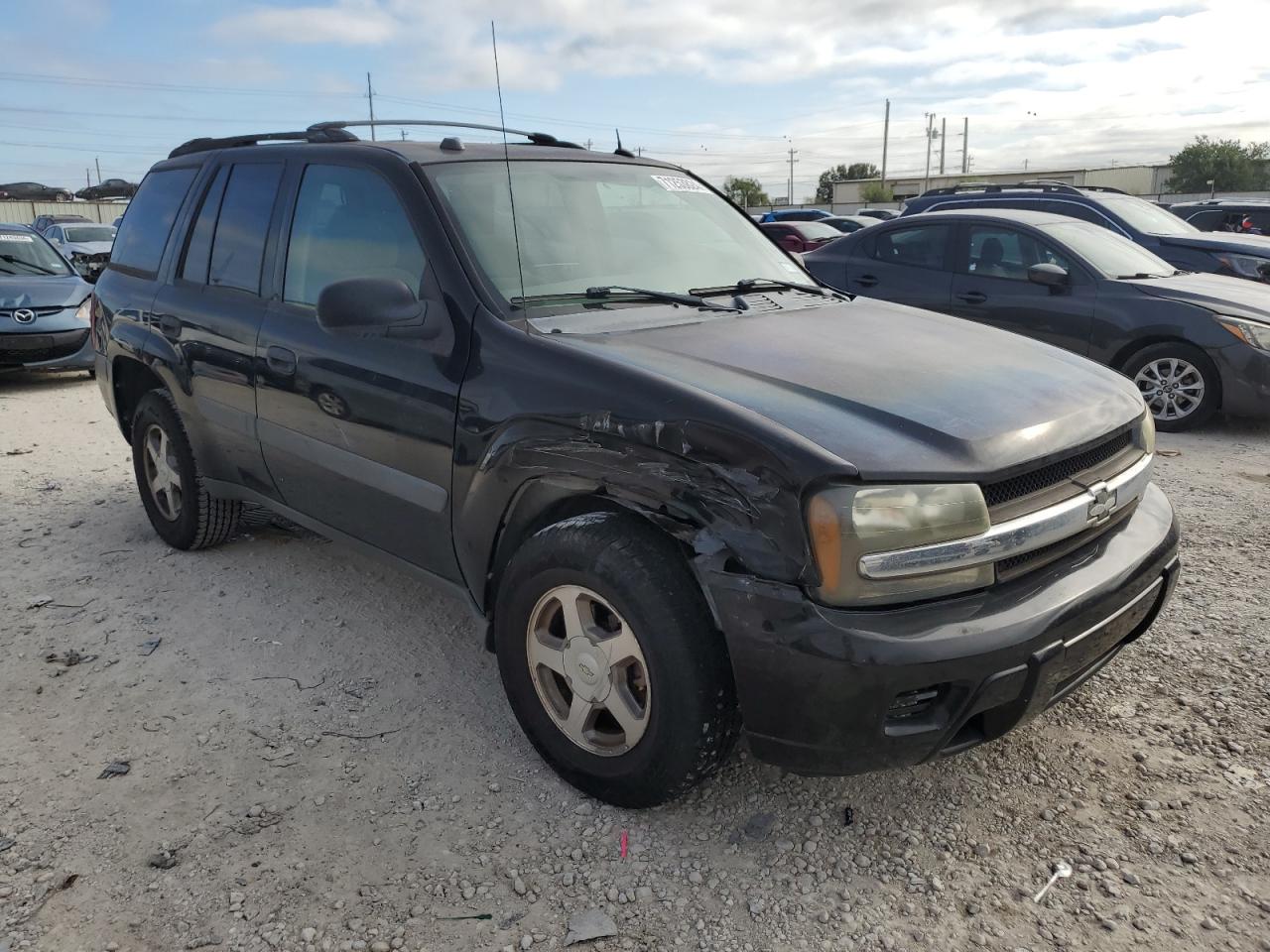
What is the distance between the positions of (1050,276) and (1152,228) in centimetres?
321

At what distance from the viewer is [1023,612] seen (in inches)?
86.9

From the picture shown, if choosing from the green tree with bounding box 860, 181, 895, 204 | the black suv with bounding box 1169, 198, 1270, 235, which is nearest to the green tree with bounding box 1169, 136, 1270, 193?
the green tree with bounding box 860, 181, 895, 204

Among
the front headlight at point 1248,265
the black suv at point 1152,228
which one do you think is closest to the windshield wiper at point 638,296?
the black suv at point 1152,228

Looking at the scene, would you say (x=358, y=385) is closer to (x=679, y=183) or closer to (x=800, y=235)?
(x=679, y=183)

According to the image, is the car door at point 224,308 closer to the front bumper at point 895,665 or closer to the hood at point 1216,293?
the front bumper at point 895,665

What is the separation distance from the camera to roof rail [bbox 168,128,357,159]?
359cm

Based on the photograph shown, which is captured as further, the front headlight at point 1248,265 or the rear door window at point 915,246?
the front headlight at point 1248,265

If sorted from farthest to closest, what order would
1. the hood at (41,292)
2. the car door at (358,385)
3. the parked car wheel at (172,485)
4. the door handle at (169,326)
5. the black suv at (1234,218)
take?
1. the black suv at (1234,218)
2. the hood at (41,292)
3. the parked car wheel at (172,485)
4. the door handle at (169,326)
5. the car door at (358,385)

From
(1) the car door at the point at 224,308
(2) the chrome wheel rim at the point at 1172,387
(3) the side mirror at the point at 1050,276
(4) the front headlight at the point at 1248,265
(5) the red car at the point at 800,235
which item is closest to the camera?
(1) the car door at the point at 224,308

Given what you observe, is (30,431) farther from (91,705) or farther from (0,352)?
(91,705)

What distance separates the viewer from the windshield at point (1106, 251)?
717 cm

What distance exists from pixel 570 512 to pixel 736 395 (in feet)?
1.90

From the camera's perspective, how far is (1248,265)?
Answer: 8680 millimetres

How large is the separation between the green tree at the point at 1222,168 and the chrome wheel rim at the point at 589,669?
70257 millimetres
